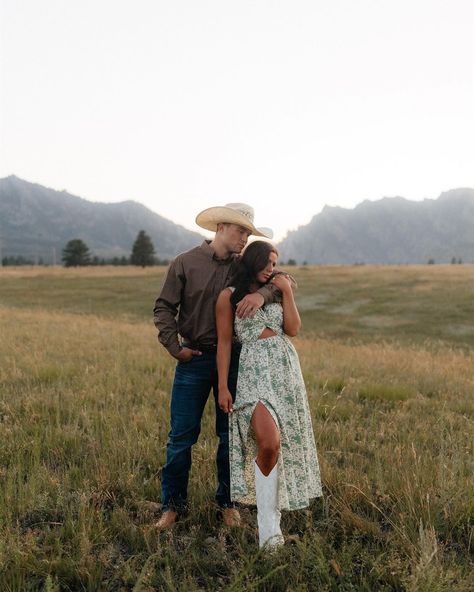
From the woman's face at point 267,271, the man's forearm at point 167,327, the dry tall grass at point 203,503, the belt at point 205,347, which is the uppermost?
the woman's face at point 267,271

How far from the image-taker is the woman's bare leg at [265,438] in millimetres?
3301

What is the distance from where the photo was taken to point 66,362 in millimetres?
9430

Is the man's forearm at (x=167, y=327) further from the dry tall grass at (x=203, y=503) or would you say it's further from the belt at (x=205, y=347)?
the dry tall grass at (x=203, y=503)

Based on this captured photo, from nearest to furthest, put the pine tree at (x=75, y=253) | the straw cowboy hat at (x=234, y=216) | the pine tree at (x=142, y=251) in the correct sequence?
the straw cowboy hat at (x=234, y=216) < the pine tree at (x=142, y=251) < the pine tree at (x=75, y=253)

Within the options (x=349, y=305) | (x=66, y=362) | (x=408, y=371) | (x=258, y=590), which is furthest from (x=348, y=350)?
(x=349, y=305)

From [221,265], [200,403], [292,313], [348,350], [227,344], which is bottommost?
[348,350]

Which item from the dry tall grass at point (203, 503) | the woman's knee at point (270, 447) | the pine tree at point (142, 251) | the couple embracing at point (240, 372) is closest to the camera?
the dry tall grass at point (203, 503)

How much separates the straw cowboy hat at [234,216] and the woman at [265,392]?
0.85 feet

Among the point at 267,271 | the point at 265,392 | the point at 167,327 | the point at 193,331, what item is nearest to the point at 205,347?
the point at 193,331

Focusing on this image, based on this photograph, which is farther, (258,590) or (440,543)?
(440,543)

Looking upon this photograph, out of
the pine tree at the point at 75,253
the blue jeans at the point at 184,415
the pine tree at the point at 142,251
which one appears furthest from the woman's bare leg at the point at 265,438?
the pine tree at the point at 75,253

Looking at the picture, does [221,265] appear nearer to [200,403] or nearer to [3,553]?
[200,403]

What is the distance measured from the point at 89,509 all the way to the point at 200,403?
1184 mm

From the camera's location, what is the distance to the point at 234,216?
148 inches
